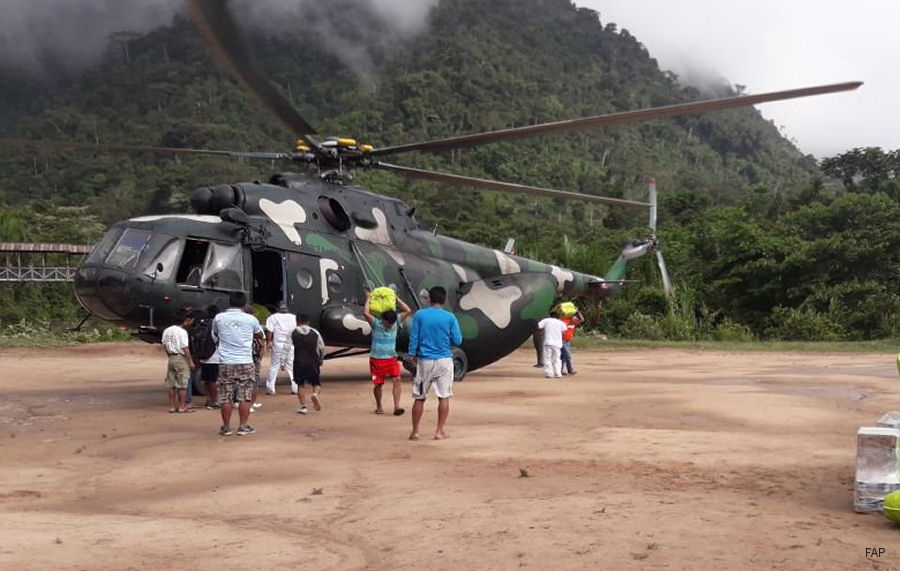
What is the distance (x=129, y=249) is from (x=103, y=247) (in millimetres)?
326

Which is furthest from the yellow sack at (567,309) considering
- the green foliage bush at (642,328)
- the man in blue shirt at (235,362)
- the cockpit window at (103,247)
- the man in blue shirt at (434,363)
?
the green foliage bush at (642,328)

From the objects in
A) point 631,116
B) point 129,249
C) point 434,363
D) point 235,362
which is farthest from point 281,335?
point 631,116

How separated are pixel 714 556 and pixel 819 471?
2.66 meters

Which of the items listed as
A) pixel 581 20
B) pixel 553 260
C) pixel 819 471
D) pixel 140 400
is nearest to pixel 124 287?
pixel 140 400

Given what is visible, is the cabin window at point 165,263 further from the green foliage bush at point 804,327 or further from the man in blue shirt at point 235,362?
the green foliage bush at point 804,327

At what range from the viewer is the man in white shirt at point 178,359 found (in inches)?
437

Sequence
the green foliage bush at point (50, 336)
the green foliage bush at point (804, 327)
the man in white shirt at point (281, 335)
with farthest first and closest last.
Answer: the green foliage bush at point (804, 327) < the green foliage bush at point (50, 336) < the man in white shirt at point (281, 335)

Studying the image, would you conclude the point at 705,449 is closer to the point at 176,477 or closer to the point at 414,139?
the point at 176,477

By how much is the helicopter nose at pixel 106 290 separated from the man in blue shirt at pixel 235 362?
2.38 m

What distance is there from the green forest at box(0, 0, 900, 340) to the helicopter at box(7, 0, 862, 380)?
203cm

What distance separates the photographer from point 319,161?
45.8 feet

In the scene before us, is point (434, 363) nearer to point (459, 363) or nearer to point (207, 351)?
point (207, 351)

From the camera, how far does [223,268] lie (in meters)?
12.3

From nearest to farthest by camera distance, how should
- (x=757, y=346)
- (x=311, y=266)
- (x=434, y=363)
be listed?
1. (x=434, y=363)
2. (x=311, y=266)
3. (x=757, y=346)
